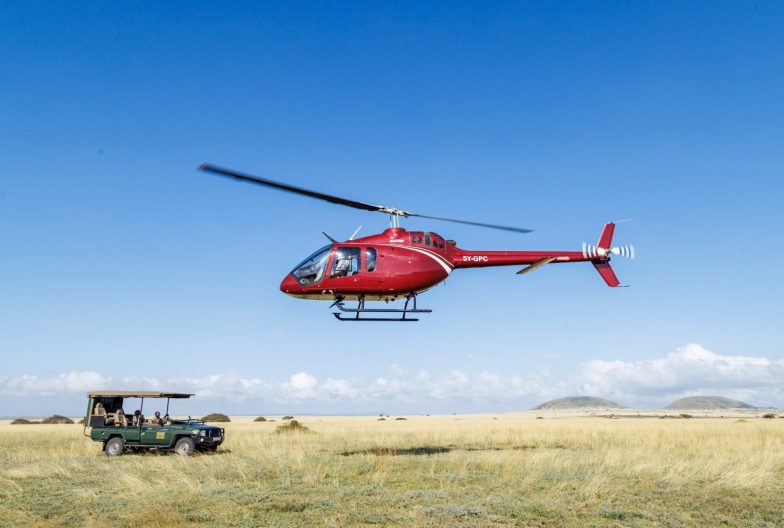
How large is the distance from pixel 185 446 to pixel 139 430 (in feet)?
6.75

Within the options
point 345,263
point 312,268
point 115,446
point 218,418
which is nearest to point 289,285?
point 312,268

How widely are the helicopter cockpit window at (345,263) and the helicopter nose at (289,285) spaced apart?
118 cm

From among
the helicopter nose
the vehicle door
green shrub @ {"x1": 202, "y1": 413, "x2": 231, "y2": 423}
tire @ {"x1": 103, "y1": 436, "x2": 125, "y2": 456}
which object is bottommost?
green shrub @ {"x1": 202, "y1": 413, "x2": 231, "y2": 423}

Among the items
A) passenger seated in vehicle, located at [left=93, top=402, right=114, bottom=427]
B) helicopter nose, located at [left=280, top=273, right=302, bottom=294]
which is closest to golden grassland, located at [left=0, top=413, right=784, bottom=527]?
passenger seated in vehicle, located at [left=93, top=402, right=114, bottom=427]

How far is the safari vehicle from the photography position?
22.8 m

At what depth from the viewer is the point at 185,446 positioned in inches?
887

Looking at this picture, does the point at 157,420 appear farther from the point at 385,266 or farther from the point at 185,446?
the point at 385,266

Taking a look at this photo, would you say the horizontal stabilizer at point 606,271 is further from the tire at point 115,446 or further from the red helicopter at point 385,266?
the tire at point 115,446

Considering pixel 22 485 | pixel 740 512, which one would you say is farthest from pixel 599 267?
pixel 22 485

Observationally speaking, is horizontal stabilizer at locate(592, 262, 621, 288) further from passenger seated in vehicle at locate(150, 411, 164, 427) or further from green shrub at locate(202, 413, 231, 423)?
green shrub at locate(202, 413, 231, 423)

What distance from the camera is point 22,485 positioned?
50.6 feet

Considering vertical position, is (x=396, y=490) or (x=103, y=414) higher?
(x=103, y=414)

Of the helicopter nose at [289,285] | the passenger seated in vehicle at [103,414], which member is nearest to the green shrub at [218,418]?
the passenger seated in vehicle at [103,414]

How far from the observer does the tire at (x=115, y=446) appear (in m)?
23.0
